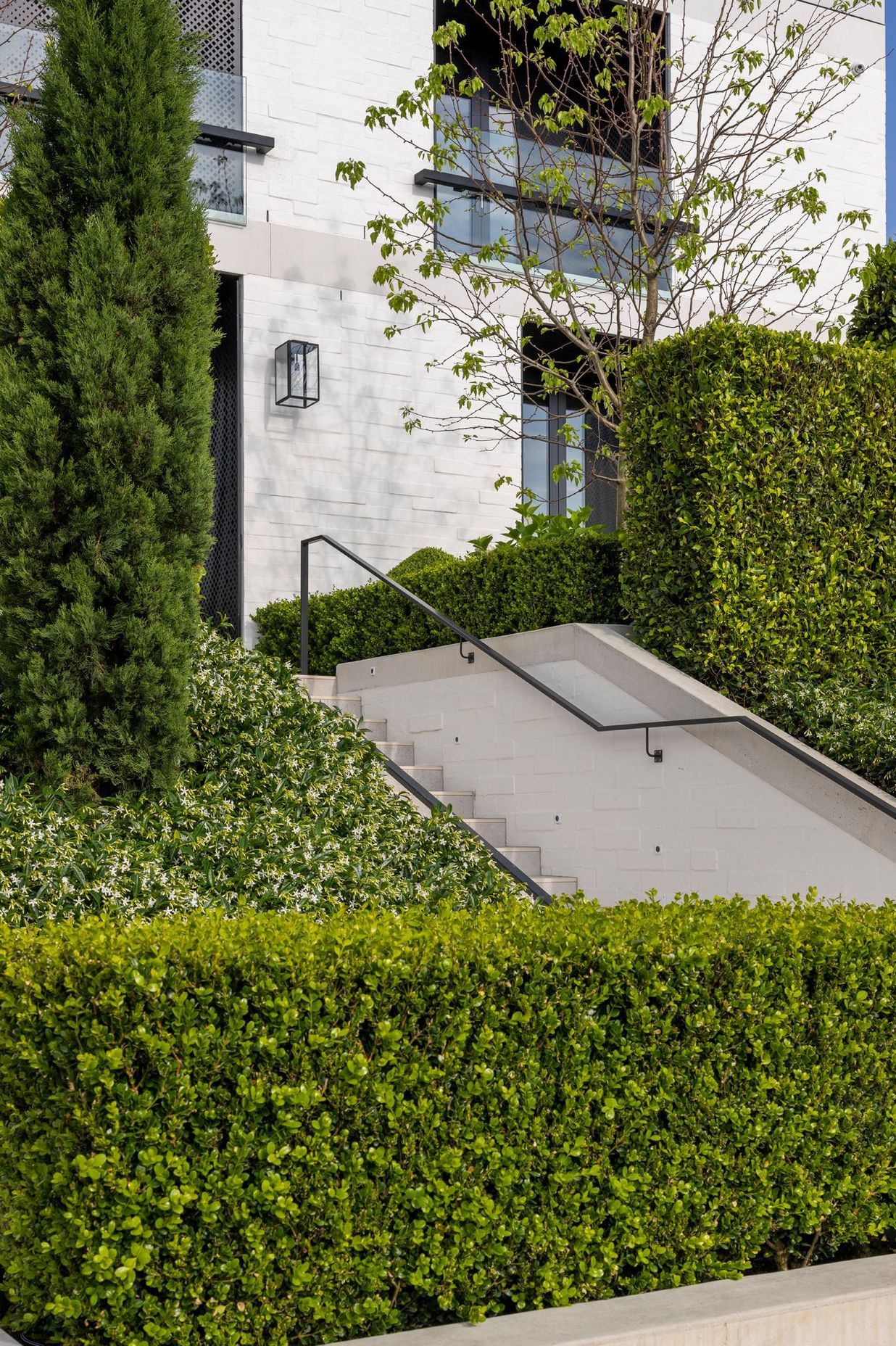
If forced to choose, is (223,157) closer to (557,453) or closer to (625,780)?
(557,453)

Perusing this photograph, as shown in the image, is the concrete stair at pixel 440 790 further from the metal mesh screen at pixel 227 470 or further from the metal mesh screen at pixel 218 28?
the metal mesh screen at pixel 218 28

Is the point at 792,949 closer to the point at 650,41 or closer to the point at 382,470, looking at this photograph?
the point at 650,41

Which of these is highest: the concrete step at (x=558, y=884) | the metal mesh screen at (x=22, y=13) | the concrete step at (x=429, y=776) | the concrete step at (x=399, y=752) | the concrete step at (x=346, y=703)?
the metal mesh screen at (x=22, y=13)

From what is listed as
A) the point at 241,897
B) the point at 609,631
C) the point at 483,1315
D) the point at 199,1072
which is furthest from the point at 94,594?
the point at 483,1315

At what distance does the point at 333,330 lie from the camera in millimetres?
11406

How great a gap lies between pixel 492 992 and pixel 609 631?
4214 millimetres

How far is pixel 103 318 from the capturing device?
5793mm

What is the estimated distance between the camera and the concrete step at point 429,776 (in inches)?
313

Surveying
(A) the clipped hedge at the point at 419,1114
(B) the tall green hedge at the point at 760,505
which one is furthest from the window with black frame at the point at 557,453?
(A) the clipped hedge at the point at 419,1114

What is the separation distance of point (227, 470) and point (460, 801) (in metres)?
4.85

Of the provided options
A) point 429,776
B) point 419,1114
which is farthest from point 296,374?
point 419,1114

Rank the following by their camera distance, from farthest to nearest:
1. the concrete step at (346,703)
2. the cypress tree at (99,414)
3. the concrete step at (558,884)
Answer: the concrete step at (346,703) → the concrete step at (558,884) → the cypress tree at (99,414)

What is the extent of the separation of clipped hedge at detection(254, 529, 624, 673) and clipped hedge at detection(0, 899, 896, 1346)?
158 inches

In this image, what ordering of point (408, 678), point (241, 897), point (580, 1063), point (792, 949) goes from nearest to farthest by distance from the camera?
point (580, 1063)
point (792, 949)
point (241, 897)
point (408, 678)
